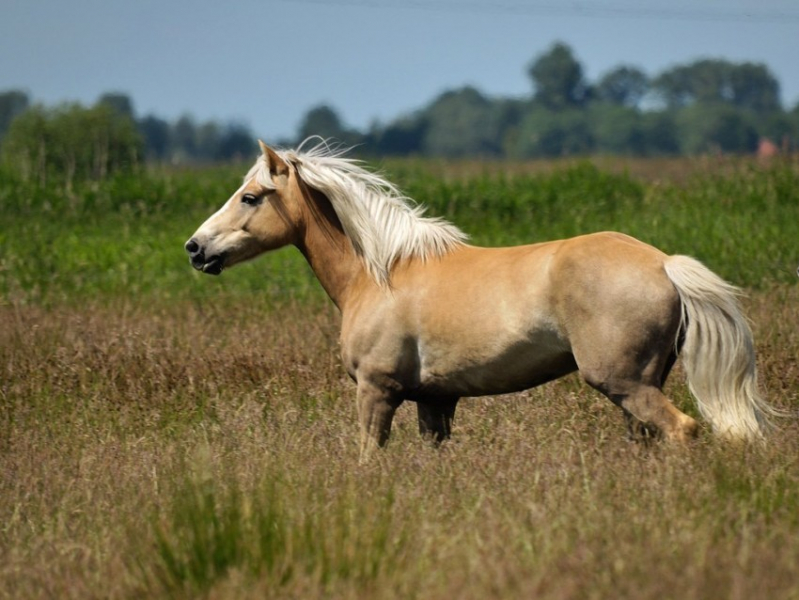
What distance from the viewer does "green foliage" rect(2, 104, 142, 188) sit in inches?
688

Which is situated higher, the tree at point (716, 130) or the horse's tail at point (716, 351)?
the horse's tail at point (716, 351)

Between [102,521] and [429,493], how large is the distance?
4.64 feet

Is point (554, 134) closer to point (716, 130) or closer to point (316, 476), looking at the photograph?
point (716, 130)

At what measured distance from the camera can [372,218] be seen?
6.36m

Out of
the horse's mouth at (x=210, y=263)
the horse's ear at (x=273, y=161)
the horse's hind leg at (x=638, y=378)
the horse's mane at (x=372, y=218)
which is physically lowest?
the horse's hind leg at (x=638, y=378)

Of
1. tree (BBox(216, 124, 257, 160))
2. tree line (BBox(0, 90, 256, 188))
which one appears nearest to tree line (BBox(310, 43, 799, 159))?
tree (BBox(216, 124, 257, 160))

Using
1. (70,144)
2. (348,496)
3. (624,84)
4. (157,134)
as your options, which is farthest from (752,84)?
(348,496)

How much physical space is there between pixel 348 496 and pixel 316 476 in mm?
559

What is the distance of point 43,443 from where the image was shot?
662 cm

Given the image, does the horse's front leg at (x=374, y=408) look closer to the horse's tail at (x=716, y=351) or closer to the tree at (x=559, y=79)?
the horse's tail at (x=716, y=351)

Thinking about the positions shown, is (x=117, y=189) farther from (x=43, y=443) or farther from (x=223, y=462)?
(x=223, y=462)

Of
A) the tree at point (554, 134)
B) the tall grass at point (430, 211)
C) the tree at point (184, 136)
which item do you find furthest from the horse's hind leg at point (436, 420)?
the tree at point (184, 136)

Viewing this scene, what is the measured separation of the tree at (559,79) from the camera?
310ft

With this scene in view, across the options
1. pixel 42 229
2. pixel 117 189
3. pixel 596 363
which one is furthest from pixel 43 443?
pixel 117 189
